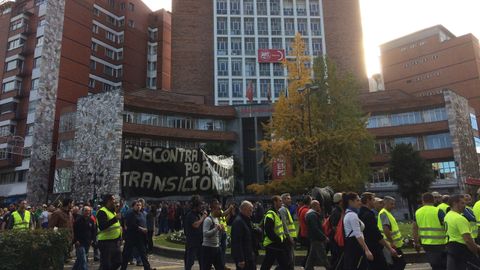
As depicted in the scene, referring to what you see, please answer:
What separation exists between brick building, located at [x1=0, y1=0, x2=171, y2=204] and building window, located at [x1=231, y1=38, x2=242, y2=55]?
61.3ft

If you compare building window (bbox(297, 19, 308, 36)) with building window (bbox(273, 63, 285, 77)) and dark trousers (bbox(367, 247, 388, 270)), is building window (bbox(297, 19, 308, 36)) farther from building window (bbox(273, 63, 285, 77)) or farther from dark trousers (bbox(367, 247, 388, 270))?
dark trousers (bbox(367, 247, 388, 270))

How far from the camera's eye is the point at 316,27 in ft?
222

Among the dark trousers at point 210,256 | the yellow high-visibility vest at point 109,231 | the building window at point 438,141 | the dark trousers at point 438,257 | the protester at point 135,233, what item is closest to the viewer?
the dark trousers at point 438,257

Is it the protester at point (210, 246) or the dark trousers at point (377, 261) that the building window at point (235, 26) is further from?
the dark trousers at point (377, 261)

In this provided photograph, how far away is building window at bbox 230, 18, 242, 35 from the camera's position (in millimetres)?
65750

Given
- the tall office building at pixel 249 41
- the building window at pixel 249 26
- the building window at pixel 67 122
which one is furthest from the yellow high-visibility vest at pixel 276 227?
the building window at pixel 249 26

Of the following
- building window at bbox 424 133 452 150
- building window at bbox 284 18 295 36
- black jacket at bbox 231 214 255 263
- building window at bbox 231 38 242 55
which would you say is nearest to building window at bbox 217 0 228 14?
building window at bbox 231 38 242 55

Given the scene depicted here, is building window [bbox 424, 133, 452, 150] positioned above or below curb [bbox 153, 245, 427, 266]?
above

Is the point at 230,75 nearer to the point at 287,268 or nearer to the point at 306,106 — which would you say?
the point at 306,106

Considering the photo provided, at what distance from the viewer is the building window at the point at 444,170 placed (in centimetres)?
5000

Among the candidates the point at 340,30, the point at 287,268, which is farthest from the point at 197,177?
the point at 340,30

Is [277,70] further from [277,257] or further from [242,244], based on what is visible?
[242,244]

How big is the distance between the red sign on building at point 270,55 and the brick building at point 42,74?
2268 centimetres

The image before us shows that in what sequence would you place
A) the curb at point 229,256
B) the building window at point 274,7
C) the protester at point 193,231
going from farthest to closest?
the building window at point 274,7, the curb at point 229,256, the protester at point 193,231
